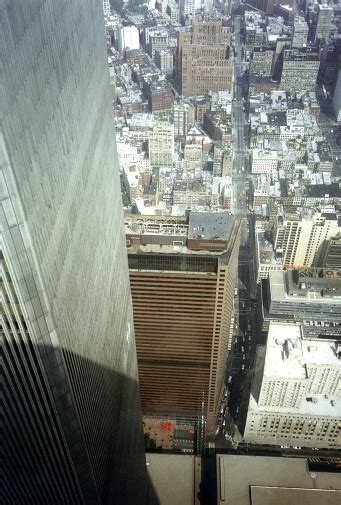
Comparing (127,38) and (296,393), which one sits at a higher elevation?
(127,38)

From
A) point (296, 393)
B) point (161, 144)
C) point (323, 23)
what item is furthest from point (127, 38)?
point (296, 393)

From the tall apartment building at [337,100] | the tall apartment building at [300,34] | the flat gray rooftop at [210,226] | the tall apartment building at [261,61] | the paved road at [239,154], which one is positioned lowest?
the paved road at [239,154]

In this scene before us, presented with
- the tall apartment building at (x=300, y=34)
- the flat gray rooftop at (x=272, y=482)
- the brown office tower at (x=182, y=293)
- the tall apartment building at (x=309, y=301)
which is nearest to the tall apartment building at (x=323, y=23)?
the tall apartment building at (x=300, y=34)

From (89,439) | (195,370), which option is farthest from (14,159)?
(195,370)

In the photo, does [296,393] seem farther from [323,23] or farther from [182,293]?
[323,23]

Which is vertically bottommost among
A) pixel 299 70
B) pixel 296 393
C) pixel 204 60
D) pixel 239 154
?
pixel 239 154

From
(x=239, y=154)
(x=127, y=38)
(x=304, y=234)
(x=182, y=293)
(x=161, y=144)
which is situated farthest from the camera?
(x=127, y=38)

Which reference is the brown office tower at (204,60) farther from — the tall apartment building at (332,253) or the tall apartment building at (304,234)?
the tall apartment building at (332,253)
